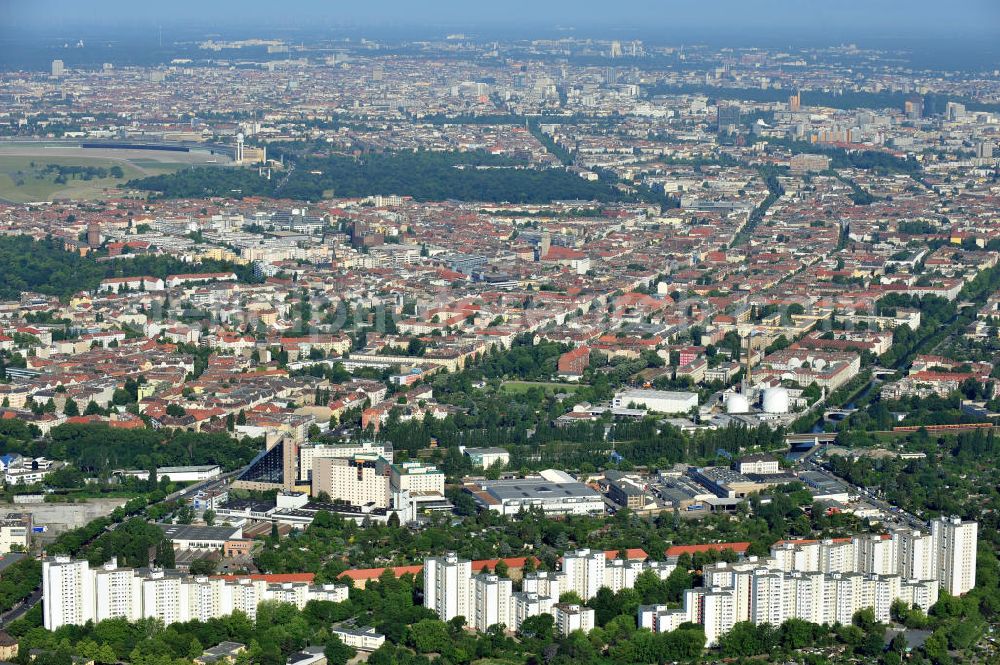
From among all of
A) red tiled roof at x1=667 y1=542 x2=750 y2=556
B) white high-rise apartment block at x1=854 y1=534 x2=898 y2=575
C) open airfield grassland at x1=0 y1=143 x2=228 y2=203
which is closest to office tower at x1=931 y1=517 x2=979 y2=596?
white high-rise apartment block at x1=854 y1=534 x2=898 y2=575

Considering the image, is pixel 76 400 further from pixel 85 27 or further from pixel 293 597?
pixel 85 27

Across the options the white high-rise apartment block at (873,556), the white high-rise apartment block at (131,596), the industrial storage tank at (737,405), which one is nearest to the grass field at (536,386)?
the industrial storage tank at (737,405)

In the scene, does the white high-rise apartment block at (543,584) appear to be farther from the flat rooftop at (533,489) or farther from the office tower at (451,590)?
the flat rooftop at (533,489)

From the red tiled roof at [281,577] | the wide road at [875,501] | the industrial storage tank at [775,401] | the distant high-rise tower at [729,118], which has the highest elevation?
the distant high-rise tower at [729,118]

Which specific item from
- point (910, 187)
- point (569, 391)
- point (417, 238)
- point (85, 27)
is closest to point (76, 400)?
point (569, 391)

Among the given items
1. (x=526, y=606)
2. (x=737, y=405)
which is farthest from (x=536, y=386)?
(x=526, y=606)
